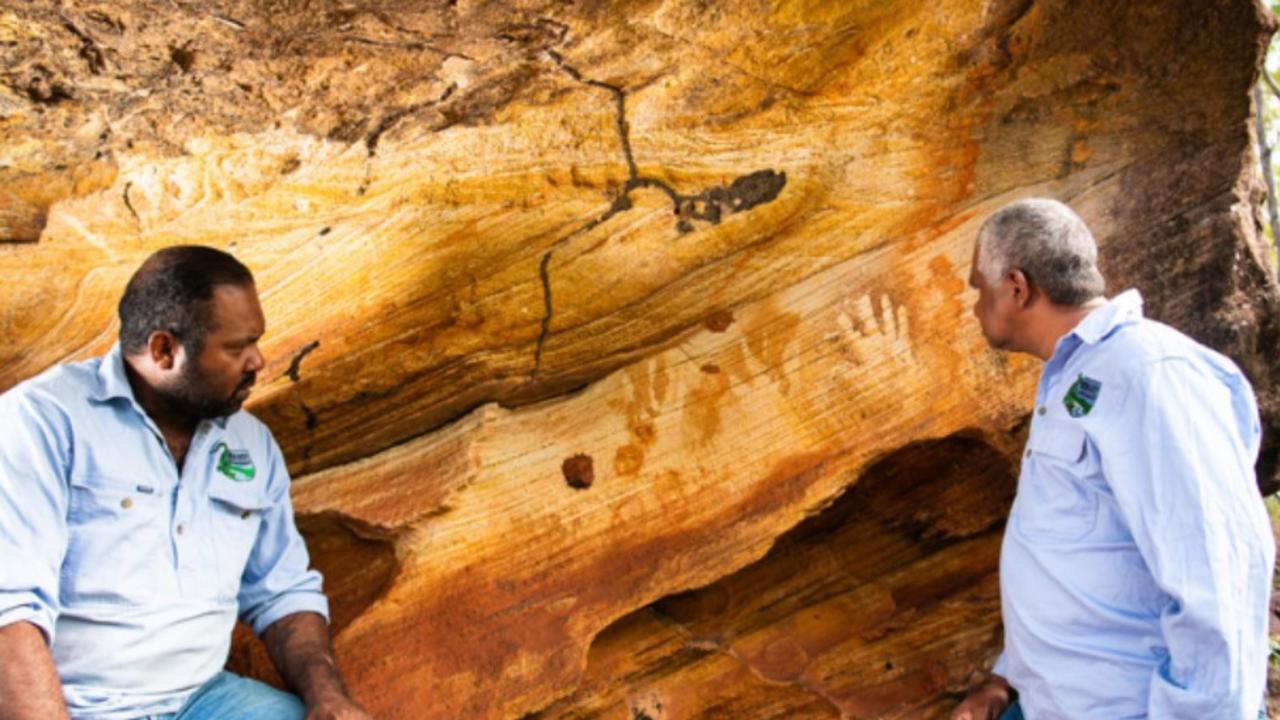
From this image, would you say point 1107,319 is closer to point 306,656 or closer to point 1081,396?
point 1081,396

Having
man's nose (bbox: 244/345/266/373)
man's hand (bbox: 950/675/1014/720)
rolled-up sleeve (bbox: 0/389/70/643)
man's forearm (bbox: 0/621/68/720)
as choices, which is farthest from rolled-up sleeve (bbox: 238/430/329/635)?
man's hand (bbox: 950/675/1014/720)

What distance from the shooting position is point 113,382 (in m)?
3.25

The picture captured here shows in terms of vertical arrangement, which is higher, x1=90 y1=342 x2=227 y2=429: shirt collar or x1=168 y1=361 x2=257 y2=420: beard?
x1=90 y1=342 x2=227 y2=429: shirt collar

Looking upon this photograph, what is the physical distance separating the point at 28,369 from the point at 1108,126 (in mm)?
3841

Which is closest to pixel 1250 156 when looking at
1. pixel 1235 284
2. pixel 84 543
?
pixel 1235 284

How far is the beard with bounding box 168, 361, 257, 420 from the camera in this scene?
3.31 meters

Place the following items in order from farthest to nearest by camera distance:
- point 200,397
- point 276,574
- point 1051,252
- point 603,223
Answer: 1. point 603,223
2. point 276,574
3. point 200,397
4. point 1051,252

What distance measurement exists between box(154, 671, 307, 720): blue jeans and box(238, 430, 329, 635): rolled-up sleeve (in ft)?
0.84

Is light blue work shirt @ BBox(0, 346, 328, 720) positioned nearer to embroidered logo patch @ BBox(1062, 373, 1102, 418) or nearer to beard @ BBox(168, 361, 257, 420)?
beard @ BBox(168, 361, 257, 420)

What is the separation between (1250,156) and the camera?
4.06 meters

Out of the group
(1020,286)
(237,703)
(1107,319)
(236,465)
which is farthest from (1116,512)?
(236,465)

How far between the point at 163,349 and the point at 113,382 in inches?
6.2

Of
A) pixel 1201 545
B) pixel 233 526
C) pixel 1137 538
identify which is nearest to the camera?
pixel 1201 545

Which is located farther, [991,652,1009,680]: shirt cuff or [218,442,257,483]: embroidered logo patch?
[218,442,257,483]: embroidered logo patch
